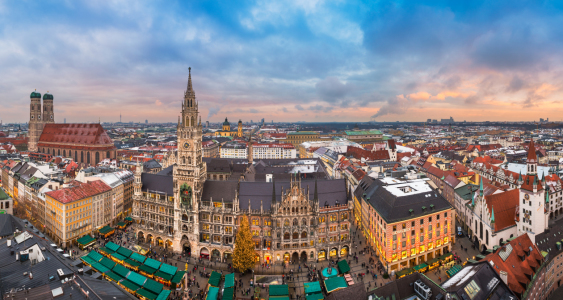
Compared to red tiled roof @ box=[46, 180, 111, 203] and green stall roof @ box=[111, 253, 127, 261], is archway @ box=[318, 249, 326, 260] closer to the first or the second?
green stall roof @ box=[111, 253, 127, 261]

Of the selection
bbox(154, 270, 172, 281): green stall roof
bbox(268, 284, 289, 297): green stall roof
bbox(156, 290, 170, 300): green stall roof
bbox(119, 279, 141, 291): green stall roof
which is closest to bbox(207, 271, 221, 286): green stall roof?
bbox(156, 290, 170, 300): green stall roof

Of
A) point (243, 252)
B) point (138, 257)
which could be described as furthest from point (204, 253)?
point (243, 252)

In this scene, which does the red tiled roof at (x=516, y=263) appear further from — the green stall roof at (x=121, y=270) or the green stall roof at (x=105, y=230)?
the green stall roof at (x=105, y=230)

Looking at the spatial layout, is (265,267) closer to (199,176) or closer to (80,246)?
(199,176)

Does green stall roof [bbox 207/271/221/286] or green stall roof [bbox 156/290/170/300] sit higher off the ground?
green stall roof [bbox 207/271/221/286]

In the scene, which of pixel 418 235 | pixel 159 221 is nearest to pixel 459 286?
pixel 418 235

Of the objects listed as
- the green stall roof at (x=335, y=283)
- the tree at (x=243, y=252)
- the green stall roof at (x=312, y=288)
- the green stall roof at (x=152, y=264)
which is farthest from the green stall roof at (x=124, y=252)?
the green stall roof at (x=335, y=283)
